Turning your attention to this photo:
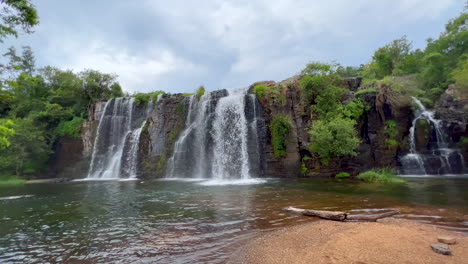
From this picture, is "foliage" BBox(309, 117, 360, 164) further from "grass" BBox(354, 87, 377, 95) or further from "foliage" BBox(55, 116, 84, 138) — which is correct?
"foliage" BBox(55, 116, 84, 138)

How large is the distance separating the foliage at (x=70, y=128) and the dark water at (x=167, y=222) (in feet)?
72.8

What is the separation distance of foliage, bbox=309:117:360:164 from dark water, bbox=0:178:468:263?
276 inches

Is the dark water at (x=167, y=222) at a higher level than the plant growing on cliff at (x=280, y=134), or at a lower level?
lower

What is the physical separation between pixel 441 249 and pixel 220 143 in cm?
1909

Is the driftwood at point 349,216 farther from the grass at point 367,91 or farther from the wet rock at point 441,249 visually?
the grass at point 367,91

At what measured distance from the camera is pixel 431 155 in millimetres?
19875

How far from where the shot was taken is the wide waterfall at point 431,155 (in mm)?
19297

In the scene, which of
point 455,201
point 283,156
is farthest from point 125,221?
point 283,156

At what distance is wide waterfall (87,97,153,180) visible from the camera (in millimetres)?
26078

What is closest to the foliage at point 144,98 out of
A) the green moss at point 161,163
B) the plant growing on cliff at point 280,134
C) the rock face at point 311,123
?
the rock face at point 311,123

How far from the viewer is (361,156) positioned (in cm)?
2030

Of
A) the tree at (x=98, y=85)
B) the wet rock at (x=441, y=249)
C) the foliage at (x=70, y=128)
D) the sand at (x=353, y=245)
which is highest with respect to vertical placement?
the tree at (x=98, y=85)

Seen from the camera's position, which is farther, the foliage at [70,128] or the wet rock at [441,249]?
the foliage at [70,128]

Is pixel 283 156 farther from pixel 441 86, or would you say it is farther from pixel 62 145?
pixel 62 145
